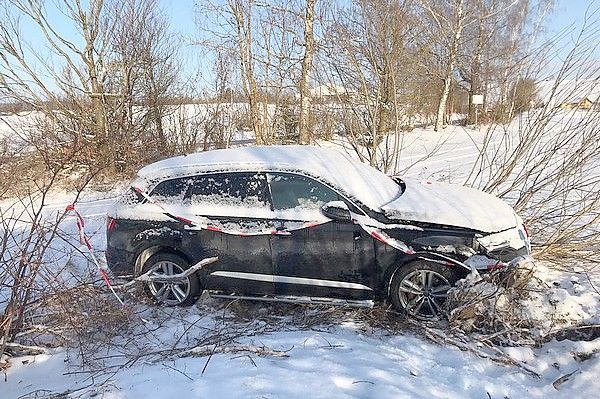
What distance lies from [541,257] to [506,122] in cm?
223

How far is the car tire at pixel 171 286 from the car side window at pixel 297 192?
4.26 ft

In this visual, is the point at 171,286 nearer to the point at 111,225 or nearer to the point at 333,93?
the point at 111,225

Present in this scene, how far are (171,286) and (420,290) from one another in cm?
278

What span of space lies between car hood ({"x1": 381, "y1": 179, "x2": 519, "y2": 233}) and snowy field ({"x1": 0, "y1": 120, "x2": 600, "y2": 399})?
949 millimetres

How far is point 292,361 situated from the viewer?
11.7 feet

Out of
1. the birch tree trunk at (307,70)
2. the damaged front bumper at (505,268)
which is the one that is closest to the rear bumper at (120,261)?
the damaged front bumper at (505,268)

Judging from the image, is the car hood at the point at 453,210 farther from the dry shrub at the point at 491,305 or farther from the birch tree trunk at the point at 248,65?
the birch tree trunk at the point at 248,65

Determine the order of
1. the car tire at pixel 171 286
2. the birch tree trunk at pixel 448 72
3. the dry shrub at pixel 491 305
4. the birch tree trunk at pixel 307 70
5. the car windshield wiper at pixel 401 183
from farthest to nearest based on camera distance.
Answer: the birch tree trunk at pixel 448 72, the birch tree trunk at pixel 307 70, the car windshield wiper at pixel 401 183, the car tire at pixel 171 286, the dry shrub at pixel 491 305

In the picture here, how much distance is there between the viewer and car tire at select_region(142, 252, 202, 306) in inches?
193

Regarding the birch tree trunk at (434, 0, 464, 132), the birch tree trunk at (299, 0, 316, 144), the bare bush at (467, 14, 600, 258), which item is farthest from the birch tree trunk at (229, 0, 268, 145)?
the birch tree trunk at (434, 0, 464, 132)

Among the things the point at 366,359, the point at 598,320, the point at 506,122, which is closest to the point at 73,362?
the point at 366,359

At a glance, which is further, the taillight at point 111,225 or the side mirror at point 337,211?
the taillight at point 111,225

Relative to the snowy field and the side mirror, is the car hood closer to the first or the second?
the side mirror

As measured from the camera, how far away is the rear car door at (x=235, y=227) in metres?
4.69
